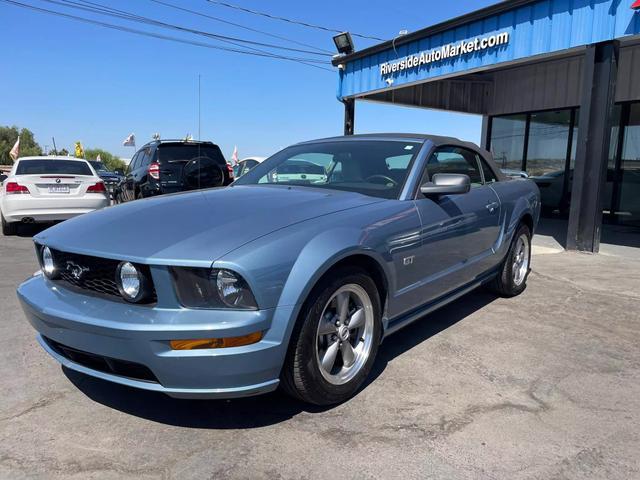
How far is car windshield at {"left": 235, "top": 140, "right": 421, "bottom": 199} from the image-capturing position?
3.57 meters

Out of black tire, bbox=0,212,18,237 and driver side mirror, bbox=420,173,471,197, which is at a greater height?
driver side mirror, bbox=420,173,471,197

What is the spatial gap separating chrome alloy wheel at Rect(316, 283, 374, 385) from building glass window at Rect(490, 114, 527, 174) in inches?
466

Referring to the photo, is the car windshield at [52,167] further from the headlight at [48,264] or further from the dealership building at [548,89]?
the headlight at [48,264]

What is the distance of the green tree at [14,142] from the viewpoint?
2601 inches

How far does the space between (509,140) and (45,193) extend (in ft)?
37.8

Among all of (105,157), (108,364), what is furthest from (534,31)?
(105,157)

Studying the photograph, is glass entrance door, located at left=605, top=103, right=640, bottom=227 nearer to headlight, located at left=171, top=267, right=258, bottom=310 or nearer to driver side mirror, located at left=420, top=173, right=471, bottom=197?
driver side mirror, located at left=420, top=173, right=471, bottom=197

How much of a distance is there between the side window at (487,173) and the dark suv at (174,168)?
5.56m

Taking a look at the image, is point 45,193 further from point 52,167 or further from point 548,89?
point 548,89

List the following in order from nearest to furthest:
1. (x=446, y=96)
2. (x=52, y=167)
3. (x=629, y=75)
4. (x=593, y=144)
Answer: (x=593, y=144)
(x=52, y=167)
(x=629, y=75)
(x=446, y=96)

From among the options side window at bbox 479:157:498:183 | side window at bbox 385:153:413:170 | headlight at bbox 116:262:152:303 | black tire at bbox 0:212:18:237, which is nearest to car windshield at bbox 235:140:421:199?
side window at bbox 385:153:413:170

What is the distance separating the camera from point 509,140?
1420 cm

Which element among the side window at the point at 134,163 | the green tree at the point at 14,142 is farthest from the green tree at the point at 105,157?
the side window at the point at 134,163

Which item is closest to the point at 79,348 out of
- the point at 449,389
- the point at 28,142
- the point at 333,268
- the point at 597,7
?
the point at 333,268
